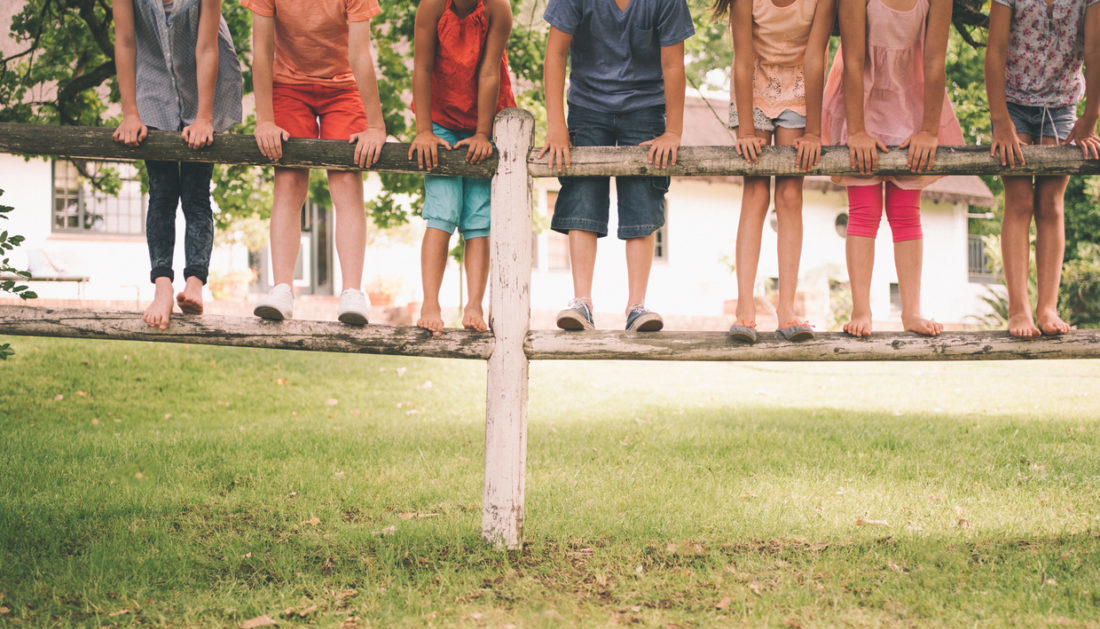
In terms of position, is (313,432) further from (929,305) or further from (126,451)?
(929,305)

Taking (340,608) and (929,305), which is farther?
(929,305)

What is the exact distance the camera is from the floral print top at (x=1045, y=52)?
4.20 metres

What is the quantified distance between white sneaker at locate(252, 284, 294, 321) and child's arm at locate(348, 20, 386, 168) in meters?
0.71

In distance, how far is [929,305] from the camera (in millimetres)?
23125

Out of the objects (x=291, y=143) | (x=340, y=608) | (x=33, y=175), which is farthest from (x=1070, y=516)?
(x=33, y=175)

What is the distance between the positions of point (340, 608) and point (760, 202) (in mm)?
2633

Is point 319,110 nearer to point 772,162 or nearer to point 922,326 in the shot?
point 772,162

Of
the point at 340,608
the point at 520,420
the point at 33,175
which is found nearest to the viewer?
the point at 340,608

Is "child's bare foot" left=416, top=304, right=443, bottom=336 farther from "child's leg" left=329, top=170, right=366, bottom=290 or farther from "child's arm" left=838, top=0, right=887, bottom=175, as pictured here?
"child's arm" left=838, top=0, right=887, bottom=175

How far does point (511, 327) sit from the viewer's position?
395 cm

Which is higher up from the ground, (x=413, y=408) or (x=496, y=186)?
(x=496, y=186)

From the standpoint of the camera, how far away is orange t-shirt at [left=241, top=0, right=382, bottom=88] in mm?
4379

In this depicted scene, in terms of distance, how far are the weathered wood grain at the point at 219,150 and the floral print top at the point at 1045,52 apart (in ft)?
8.54

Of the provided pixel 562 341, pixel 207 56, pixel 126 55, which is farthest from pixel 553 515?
pixel 126 55
